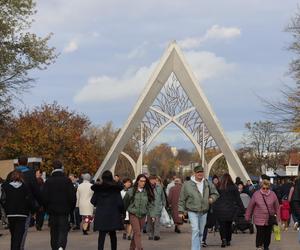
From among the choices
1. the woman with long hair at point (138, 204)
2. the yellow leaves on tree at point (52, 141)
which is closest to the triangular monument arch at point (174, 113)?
the yellow leaves on tree at point (52, 141)

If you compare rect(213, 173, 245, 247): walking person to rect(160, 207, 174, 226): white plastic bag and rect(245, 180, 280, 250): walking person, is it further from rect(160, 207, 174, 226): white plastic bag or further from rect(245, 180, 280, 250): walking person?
rect(160, 207, 174, 226): white plastic bag

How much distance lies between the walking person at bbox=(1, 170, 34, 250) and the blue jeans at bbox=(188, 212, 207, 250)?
2.84 m

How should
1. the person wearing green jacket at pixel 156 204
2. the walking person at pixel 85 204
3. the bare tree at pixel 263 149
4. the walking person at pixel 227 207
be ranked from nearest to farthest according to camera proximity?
the walking person at pixel 227 207 → the person wearing green jacket at pixel 156 204 → the walking person at pixel 85 204 → the bare tree at pixel 263 149

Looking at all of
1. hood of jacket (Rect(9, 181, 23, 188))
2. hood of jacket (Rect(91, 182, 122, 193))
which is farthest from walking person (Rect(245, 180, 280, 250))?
hood of jacket (Rect(9, 181, 23, 188))

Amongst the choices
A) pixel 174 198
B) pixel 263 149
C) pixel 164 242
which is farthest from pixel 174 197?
pixel 263 149

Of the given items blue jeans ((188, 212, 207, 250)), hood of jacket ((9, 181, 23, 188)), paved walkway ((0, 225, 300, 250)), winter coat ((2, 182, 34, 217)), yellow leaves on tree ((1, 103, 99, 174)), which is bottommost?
paved walkway ((0, 225, 300, 250))

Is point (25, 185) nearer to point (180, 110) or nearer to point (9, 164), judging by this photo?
point (9, 164)

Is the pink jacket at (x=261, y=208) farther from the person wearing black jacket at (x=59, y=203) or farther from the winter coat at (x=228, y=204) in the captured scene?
the person wearing black jacket at (x=59, y=203)

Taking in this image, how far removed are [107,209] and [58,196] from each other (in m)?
0.90

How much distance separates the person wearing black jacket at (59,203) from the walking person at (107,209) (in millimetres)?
484

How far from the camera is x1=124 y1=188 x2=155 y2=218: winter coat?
12438 millimetres

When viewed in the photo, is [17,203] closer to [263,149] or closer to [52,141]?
[52,141]

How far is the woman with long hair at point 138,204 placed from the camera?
40.5ft

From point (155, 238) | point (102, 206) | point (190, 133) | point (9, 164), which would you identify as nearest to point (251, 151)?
point (190, 133)
